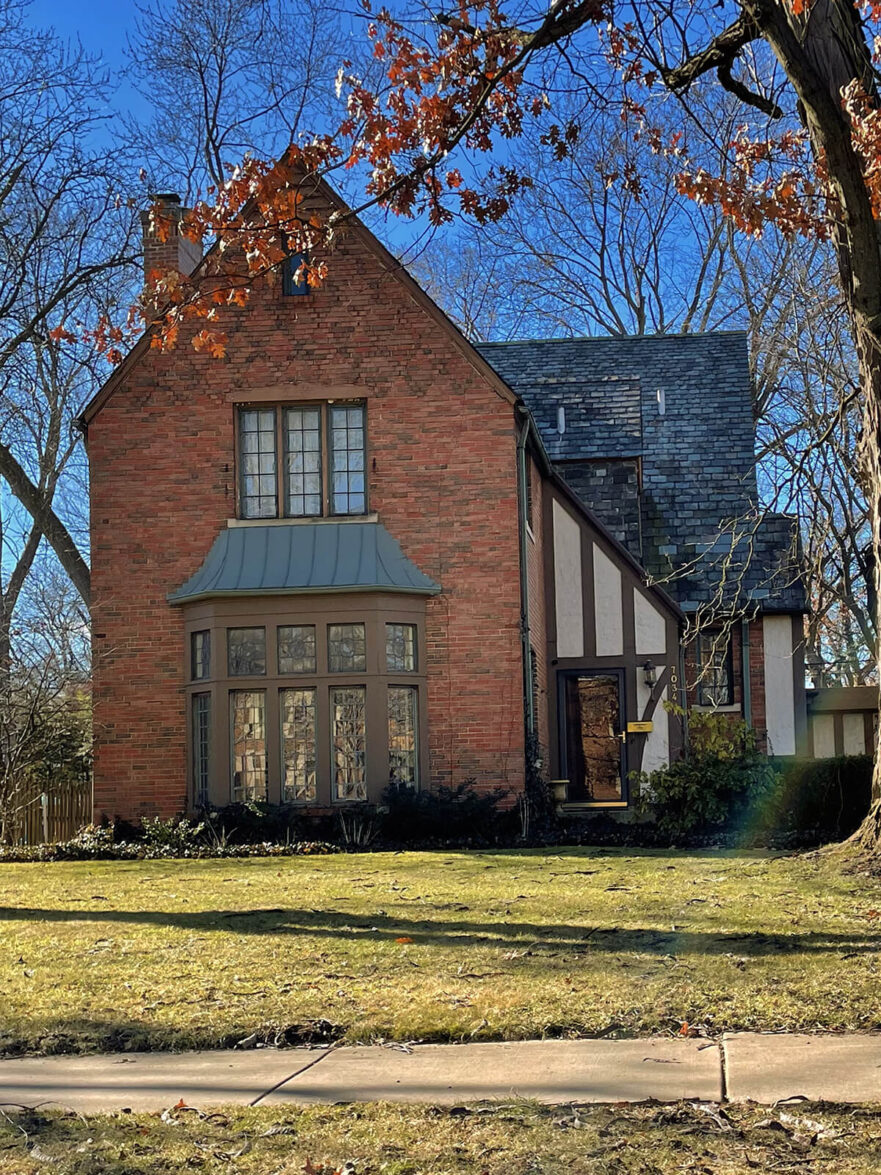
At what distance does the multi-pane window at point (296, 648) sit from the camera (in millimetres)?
18750

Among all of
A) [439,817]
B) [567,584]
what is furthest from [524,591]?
[439,817]

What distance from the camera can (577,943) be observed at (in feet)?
28.5

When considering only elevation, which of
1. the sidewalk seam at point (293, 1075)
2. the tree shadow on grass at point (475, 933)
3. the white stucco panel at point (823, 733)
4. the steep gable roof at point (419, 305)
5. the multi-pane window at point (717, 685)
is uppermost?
the steep gable roof at point (419, 305)

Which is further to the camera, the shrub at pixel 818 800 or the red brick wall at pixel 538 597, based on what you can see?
the red brick wall at pixel 538 597

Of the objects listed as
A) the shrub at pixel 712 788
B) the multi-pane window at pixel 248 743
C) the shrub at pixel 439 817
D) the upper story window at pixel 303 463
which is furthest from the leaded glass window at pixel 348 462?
the shrub at pixel 712 788

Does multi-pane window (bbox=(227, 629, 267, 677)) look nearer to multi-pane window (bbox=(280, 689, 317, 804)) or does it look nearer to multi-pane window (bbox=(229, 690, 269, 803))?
multi-pane window (bbox=(229, 690, 269, 803))

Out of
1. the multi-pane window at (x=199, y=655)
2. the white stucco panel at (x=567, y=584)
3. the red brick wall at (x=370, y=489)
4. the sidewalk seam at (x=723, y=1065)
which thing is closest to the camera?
the sidewalk seam at (x=723, y=1065)

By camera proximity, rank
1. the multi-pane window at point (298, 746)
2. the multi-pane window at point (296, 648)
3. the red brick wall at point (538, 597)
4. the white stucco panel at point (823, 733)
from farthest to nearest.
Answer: the white stucco panel at point (823, 733)
the red brick wall at point (538, 597)
the multi-pane window at point (296, 648)
the multi-pane window at point (298, 746)

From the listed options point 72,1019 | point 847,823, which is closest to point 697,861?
point 847,823

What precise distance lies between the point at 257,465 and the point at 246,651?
2.65 metres

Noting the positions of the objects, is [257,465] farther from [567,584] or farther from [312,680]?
[567,584]

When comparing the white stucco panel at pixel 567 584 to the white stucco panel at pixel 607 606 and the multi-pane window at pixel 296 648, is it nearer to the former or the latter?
the white stucco panel at pixel 607 606

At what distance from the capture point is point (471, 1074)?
5.78 metres

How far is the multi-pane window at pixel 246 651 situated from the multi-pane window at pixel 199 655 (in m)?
0.42
